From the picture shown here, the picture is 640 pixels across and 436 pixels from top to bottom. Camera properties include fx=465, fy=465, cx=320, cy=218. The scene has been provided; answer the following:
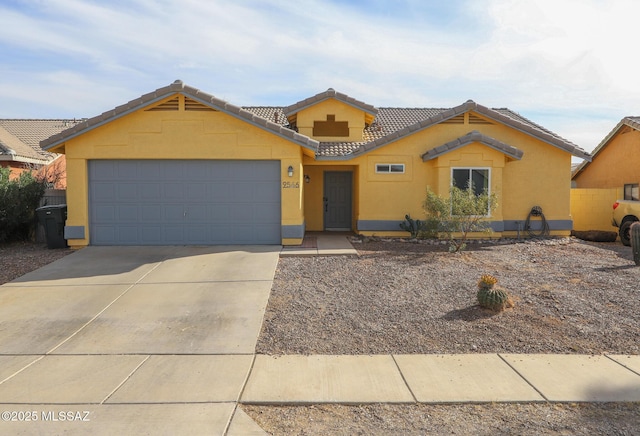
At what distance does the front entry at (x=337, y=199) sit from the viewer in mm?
16906

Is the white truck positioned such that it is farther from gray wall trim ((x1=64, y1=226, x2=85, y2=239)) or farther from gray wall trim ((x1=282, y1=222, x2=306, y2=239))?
gray wall trim ((x1=64, y1=226, x2=85, y2=239))

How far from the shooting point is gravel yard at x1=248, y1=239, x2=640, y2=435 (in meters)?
4.40

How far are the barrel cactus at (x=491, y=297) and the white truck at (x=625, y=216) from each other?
33.4 feet

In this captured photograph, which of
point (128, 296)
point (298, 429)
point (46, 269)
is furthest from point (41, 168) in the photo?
point (298, 429)

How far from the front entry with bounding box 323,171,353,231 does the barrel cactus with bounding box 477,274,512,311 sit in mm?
9634

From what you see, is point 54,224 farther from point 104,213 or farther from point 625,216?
point 625,216

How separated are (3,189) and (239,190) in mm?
6626

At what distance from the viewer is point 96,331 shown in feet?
22.5

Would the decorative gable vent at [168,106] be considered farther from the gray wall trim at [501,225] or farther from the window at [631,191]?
the window at [631,191]

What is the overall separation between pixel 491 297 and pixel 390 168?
813 centimetres

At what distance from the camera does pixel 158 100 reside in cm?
1245

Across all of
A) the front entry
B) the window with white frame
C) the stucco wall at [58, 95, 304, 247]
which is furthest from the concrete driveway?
the window with white frame

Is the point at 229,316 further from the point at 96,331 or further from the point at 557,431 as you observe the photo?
the point at 557,431

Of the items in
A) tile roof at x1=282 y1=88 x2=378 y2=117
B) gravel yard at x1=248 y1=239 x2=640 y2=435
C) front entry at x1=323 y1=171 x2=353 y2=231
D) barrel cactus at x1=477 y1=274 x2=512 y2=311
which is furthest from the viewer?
front entry at x1=323 y1=171 x2=353 y2=231
